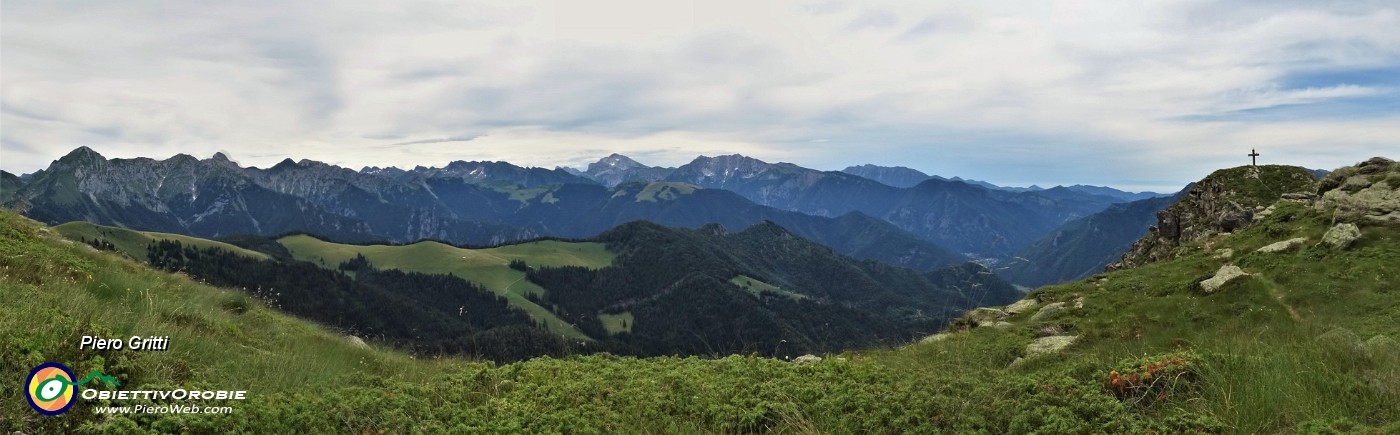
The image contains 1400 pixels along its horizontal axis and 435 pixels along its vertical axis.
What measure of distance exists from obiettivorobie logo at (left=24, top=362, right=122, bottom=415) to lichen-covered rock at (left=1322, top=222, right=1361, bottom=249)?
3066 cm

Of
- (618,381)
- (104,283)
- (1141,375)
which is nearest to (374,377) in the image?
(618,381)

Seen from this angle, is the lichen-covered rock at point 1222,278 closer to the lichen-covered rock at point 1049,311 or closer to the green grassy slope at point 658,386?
the lichen-covered rock at point 1049,311

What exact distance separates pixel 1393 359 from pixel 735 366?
895cm

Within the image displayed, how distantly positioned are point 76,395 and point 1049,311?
76.8ft

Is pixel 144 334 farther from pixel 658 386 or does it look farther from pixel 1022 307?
pixel 1022 307

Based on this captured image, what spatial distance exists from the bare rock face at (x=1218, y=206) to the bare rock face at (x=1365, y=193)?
13.1 ft

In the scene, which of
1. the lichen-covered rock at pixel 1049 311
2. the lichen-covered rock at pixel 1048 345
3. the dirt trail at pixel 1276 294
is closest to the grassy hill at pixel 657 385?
the lichen-covered rock at pixel 1048 345

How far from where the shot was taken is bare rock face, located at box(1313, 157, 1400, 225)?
20.8 meters

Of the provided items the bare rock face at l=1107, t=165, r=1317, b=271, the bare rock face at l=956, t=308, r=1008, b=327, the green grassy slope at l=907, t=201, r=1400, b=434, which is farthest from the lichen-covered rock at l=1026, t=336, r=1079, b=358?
the bare rock face at l=1107, t=165, r=1317, b=271

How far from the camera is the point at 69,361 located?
6.65 m

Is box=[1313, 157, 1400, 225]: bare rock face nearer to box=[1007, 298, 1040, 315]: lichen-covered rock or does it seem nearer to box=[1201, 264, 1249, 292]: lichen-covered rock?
box=[1201, 264, 1249, 292]: lichen-covered rock

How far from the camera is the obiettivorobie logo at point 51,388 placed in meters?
5.82

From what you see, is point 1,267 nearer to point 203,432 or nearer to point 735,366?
point 203,432

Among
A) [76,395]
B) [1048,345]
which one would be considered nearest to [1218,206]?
[1048,345]
